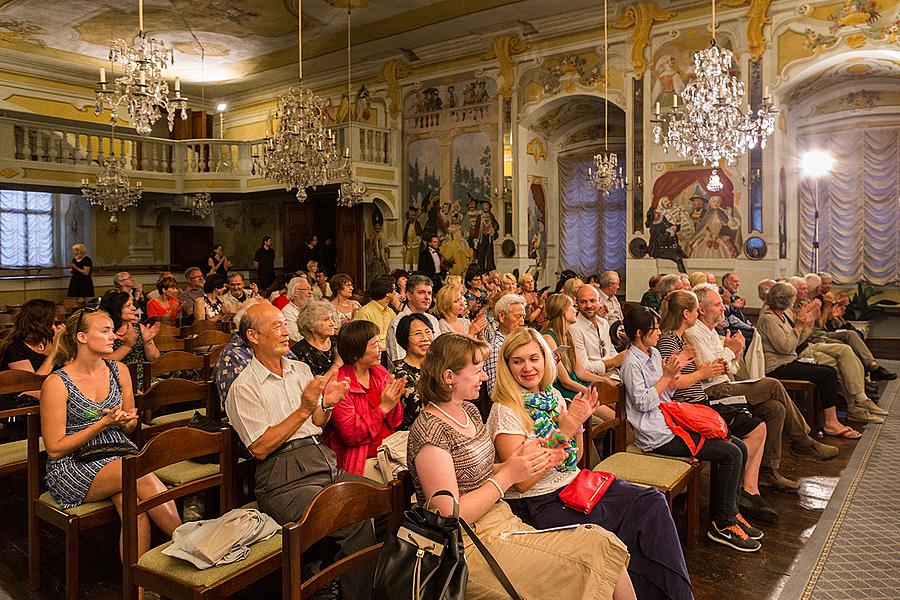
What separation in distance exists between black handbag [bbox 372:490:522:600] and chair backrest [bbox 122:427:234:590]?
1.13 m

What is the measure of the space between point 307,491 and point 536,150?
10.7 metres

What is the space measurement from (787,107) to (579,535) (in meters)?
9.85

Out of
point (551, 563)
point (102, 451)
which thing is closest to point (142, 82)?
point (102, 451)

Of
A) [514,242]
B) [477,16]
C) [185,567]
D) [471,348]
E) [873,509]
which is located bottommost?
[873,509]

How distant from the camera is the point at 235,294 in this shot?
8.76 metres

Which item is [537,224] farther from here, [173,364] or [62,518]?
[62,518]

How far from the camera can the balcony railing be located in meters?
12.1

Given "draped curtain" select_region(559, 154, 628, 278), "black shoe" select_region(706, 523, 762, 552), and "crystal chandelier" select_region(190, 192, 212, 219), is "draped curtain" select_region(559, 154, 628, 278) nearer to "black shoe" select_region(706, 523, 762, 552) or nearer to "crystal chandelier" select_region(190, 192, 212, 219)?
"crystal chandelier" select_region(190, 192, 212, 219)

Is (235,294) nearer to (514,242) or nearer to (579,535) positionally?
(514,242)

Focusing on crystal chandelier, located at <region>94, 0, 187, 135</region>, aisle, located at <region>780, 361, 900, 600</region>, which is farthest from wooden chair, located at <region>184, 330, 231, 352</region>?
aisle, located at <region>780, 361, 900, 600</region>

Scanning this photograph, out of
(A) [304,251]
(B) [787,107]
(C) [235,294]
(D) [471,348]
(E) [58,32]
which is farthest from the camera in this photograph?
(A) [304,251]

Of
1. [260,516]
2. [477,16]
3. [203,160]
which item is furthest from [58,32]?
[260,516]

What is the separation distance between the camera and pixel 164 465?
2.74m

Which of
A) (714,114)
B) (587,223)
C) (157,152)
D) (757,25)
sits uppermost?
(757,25)
